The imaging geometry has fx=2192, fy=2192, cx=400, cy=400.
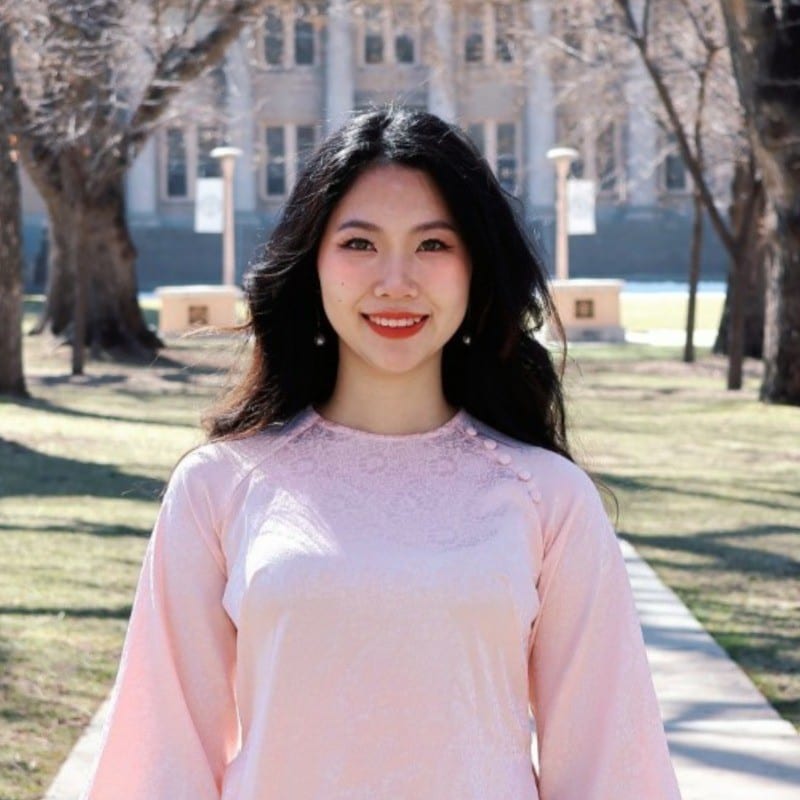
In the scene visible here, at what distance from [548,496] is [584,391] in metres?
21.2

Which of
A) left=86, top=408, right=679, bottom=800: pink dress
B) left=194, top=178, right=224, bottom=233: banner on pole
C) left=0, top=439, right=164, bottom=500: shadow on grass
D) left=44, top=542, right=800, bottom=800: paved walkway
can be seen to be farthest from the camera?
left=194, top=178, right=224, bottom=233: banner on pole

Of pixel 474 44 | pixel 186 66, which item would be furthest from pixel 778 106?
pixel 474 44

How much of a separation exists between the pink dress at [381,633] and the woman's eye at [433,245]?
0.24 metres

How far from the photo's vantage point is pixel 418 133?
296 centimetres

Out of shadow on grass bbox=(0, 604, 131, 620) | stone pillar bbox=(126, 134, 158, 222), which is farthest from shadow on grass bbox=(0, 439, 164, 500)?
stone pillar bbox=(126, 134, 158, 222)

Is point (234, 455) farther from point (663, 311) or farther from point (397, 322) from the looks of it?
point (663, 311)

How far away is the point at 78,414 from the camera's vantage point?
821 inches

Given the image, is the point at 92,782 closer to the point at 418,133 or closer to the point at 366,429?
the point at 366,429

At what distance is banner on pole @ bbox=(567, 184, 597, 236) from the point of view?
115 ft

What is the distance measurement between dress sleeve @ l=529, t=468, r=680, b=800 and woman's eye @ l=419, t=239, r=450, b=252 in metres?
0.36

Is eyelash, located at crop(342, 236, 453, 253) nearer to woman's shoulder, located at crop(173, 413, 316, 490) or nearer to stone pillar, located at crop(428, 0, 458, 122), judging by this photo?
woman's shoulder, located at crop(173, 413, 316, 490)

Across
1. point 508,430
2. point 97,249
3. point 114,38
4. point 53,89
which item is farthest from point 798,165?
point 508,430

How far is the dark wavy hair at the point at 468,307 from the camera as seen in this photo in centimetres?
295

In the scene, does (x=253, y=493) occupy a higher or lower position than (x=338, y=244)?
lower
